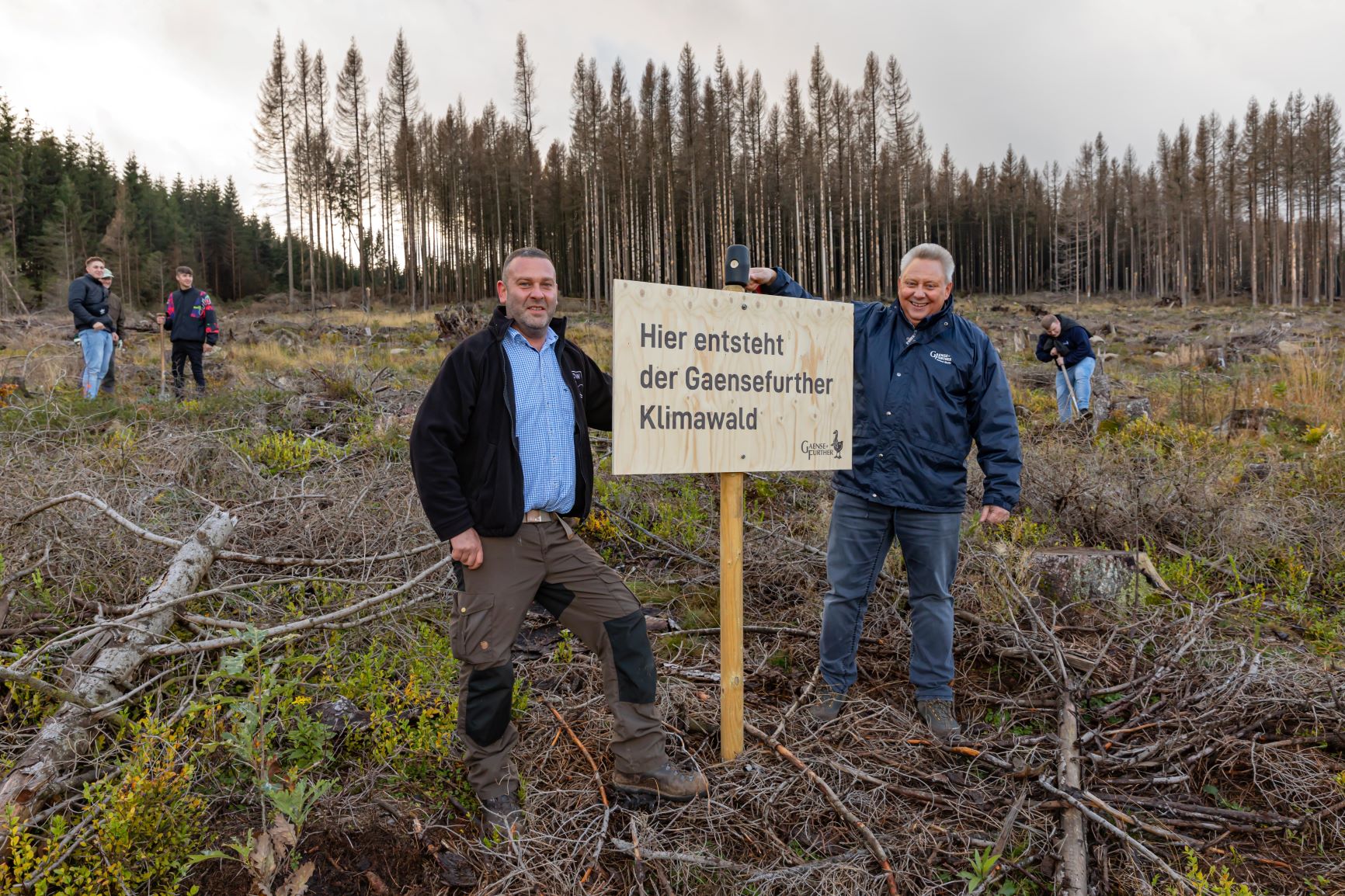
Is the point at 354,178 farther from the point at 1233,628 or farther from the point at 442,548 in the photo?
the point at 1233,628

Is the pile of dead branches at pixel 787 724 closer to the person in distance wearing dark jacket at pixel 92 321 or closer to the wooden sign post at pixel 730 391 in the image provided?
the wooden sign post at pixel 730 391

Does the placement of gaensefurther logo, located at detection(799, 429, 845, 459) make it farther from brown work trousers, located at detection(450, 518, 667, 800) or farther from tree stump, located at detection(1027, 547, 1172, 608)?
tree stump, located at detection(1027, 547, 1172, 608)

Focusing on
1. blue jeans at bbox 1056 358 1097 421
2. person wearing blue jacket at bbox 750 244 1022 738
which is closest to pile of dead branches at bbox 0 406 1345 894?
person wearing blue jacket at bbox 750 244 1022 738

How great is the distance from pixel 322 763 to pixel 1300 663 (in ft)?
14.8

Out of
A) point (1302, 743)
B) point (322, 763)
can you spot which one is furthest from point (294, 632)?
point (1302, 743)

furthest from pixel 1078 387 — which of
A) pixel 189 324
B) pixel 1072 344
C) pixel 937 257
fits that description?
pixel 189 324

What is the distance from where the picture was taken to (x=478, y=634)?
2449 mm

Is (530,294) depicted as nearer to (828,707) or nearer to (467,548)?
(467,548)

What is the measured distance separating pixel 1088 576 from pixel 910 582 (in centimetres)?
181

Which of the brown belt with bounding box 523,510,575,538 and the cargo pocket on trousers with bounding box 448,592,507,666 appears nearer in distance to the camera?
the cargo pocket on trousers with bounding box 448,592,507,666

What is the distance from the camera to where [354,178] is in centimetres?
3725

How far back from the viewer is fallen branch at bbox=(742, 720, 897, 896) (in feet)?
7.57

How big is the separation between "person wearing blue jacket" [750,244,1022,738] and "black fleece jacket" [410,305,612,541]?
1.32 metres

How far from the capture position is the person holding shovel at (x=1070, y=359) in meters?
9.52
